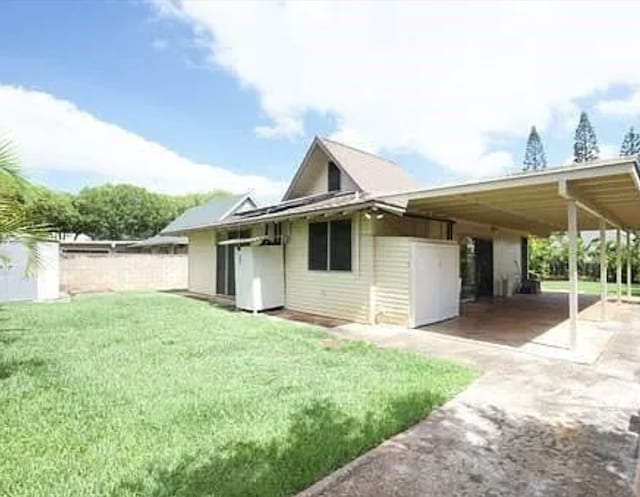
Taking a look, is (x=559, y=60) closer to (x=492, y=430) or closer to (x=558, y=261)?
(x=492, y=430)

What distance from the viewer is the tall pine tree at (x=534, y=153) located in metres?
41.4

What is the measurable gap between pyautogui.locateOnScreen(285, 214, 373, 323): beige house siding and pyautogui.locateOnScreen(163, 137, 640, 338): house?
25 mm

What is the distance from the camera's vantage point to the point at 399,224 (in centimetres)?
1070

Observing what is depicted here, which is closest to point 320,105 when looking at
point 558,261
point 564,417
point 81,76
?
point 81,76

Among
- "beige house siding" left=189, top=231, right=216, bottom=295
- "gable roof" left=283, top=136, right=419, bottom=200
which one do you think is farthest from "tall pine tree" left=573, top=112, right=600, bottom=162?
"beige house siding" left=189, top=231, right=216, bottom=295

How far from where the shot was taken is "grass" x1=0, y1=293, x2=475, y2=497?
3.17 metres

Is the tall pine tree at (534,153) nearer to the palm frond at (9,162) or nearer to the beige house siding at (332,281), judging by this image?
the beige house siding at (332,281)

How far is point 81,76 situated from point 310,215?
28.7 feet

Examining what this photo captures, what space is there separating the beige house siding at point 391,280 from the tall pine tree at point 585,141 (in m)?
35.1

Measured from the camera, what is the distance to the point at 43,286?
1542 cm

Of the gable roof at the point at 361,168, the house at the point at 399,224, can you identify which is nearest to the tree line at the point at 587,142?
the gable roof at the point at 361,168

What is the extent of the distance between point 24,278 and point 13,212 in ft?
34.3

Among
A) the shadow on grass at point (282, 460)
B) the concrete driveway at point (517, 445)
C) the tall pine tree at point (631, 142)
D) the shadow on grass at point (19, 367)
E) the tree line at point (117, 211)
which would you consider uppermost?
the tall pine tree at point (631, 142)

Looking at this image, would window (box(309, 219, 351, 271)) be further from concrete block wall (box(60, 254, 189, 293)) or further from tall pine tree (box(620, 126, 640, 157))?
tall pine tree (box(620, 126, 640, 157))
